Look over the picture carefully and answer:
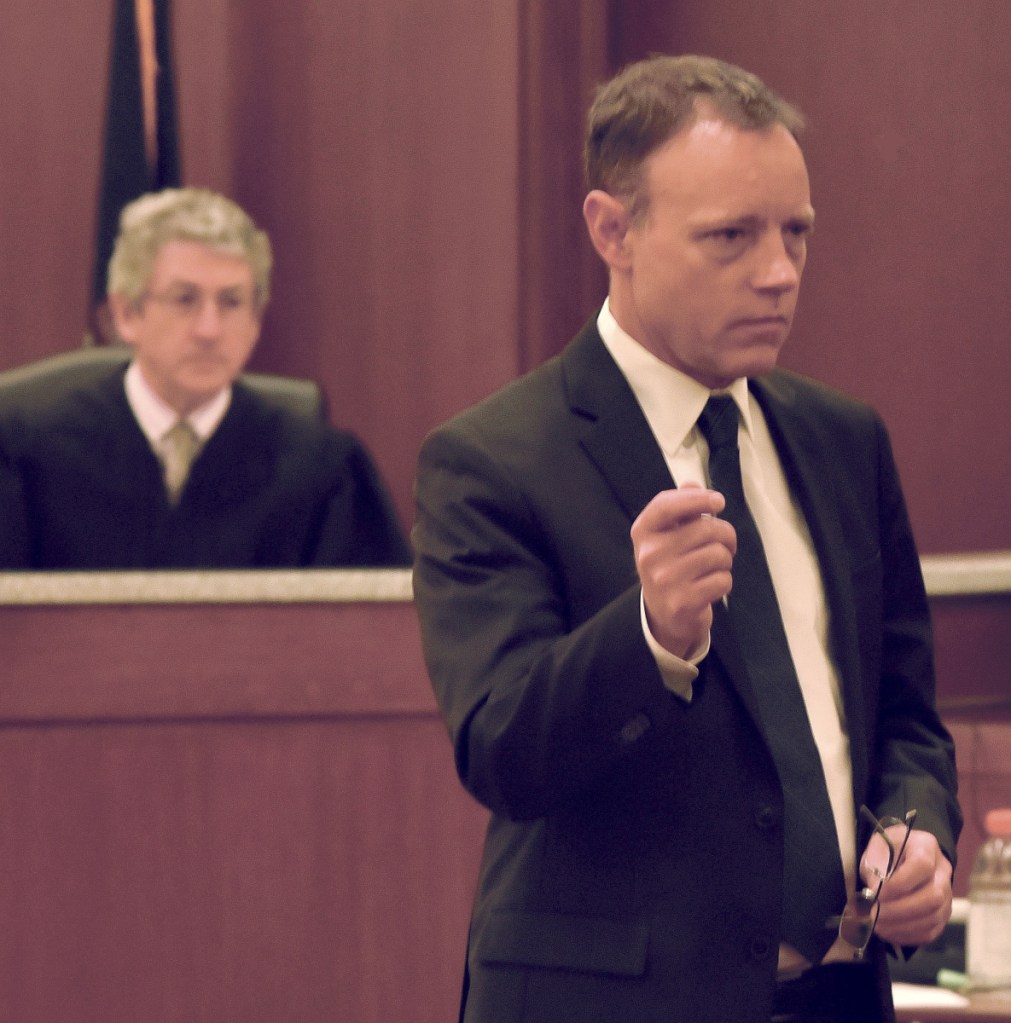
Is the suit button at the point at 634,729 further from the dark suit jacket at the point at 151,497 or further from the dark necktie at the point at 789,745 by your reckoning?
the dark suit jacket at the point at 151,497

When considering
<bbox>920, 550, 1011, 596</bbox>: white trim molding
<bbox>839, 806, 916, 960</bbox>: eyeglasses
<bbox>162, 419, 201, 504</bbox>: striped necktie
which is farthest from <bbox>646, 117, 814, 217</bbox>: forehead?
<bbox>162, 419, 201, 504</bbox>: striped necktie

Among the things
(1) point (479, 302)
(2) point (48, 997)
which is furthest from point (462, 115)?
(2) point (48, 997)

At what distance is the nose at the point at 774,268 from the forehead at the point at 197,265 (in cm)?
230

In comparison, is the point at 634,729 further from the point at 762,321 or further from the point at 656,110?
the point at 656,110

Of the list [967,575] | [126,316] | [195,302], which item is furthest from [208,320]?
[967,575]

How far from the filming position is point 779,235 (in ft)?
4.04

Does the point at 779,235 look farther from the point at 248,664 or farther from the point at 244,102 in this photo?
the point at 244,102

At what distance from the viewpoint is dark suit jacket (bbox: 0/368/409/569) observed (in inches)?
127

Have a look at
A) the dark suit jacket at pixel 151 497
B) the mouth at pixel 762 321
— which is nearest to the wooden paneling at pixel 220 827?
the dark suit jacket at pixel 151 497

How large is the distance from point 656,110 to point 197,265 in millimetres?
2254

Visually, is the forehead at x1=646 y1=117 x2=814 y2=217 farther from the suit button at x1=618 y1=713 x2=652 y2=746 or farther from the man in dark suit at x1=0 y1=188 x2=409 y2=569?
the man in dark suit at x1=0 y1=188 x2=409 y2=569

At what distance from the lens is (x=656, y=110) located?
4.18 ft

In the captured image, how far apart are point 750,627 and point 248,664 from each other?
165 cm

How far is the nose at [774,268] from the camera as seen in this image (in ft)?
4.00
